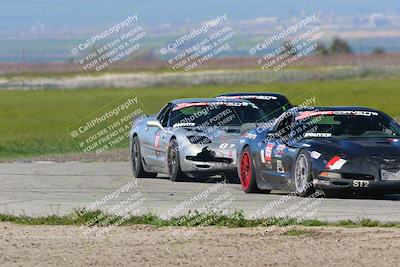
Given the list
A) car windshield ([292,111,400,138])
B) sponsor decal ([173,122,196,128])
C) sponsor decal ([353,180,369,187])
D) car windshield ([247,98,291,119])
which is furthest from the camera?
car windshield ([247,98,291,119])

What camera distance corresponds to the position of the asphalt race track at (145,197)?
55.4ft

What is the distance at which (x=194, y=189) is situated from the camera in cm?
2080

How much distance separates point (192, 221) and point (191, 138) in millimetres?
7128

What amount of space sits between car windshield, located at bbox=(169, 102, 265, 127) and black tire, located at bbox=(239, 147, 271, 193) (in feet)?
8.22

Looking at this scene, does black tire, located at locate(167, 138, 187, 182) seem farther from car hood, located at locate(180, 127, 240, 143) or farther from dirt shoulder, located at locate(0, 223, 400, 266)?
dirt shoulder, located at locate(0, 223, 400, 266)

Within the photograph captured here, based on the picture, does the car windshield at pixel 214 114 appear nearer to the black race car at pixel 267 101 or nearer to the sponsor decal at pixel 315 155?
the black race car at pixel 267 101

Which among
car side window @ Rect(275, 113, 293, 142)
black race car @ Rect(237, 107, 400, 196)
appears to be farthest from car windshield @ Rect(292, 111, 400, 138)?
car side window @ Rect(275, 113, 293, 142)

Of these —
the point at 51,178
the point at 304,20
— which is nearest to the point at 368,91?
the point at 304,20

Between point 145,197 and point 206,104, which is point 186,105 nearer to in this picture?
point 206,104

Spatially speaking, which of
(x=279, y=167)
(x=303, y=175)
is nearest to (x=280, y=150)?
(x=279, y=167)

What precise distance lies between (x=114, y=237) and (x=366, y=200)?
A: 17.0 ft

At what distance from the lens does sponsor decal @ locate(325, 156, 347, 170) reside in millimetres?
18359

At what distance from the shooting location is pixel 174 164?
22375 millimetres

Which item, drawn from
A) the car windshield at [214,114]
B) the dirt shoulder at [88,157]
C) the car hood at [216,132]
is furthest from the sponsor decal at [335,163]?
the dirt shoulder at [88,157]
